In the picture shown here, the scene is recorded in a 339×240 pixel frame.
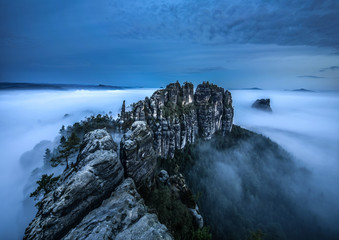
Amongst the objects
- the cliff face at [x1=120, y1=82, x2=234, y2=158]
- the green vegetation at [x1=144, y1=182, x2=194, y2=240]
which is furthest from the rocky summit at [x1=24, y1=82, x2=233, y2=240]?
the cliff face at [x1=120, y1=82, x2=234, y2=158]

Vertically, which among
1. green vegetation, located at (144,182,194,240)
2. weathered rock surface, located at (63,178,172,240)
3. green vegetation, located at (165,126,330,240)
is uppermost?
weathered rock surface, located at (63,178,172,240)

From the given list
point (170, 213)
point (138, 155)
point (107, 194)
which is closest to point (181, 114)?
point (138, 155)

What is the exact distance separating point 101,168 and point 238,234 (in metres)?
47.8

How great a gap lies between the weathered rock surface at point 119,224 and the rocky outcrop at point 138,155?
6.27 m

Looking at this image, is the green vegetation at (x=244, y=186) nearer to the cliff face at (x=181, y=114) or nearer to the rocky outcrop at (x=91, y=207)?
the cliff face at (x=181, y=114)

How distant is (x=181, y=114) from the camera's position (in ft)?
230

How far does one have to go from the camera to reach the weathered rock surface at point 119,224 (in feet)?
33.6

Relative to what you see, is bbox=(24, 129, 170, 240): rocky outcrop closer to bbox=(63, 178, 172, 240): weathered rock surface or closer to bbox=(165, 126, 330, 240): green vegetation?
bbox=(63, 178, 172, 240): weathered rock surface

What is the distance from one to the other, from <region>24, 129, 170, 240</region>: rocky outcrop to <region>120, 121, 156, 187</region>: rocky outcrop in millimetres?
2970

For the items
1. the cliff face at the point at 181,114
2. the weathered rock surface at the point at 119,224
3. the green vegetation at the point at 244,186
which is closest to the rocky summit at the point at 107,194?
the weathered rock surface at the point at 119,224

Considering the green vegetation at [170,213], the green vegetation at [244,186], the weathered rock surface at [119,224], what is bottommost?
the green vegetation at [244,186]

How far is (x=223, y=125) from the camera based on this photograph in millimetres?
99250

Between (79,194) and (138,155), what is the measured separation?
9772 mm

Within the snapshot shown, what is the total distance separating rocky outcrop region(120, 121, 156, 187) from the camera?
2011 centimetres
